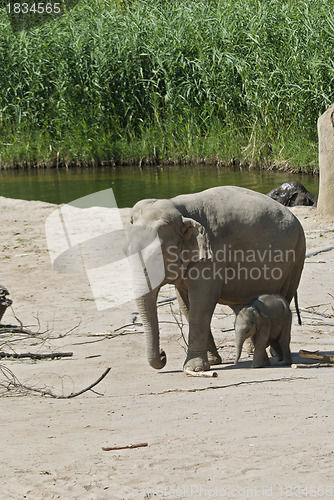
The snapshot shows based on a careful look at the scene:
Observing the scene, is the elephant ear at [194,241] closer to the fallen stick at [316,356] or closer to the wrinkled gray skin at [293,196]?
the fallen stick at [316,356]

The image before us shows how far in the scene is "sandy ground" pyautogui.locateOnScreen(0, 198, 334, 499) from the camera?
11.9ft

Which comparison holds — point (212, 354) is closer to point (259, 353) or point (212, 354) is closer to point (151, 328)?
point (259, 353)

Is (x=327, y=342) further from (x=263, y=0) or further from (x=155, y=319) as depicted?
(x=263, y=0)

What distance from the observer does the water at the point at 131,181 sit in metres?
16.0

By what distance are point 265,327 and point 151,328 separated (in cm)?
85

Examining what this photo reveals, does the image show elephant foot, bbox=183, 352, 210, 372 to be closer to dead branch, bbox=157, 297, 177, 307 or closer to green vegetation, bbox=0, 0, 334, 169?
dead branch, bbox=157, 297, 177, 307

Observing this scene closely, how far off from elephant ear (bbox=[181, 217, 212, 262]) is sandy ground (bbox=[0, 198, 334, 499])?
34.6 inches

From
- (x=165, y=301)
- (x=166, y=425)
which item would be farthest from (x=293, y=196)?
(x=166, y=425)

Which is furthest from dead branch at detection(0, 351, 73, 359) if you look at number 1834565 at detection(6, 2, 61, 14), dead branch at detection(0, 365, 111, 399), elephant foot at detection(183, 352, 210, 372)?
number 1834565 at detection(6, 2, 61, 14)

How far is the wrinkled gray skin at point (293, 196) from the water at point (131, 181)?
136 cm

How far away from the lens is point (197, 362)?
6.12 m

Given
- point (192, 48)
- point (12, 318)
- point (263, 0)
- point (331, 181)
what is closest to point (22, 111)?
point (192, 48)

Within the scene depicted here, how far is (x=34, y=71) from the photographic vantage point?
779 inches

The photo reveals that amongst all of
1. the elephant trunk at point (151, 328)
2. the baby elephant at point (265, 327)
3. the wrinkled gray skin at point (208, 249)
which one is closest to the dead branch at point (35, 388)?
the elephant trunk at point (151, 328)
